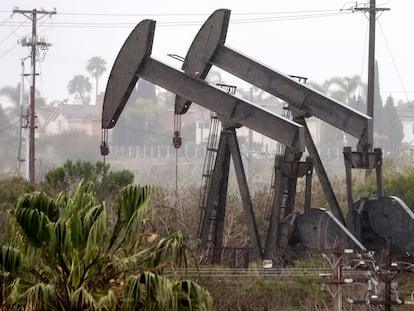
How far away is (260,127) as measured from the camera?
91.2 ft

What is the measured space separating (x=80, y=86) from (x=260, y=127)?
83.8m

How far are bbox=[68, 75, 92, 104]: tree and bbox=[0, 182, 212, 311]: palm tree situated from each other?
91841 mm

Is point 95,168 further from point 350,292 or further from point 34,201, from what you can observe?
point 34,201

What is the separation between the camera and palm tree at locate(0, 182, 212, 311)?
672 inches

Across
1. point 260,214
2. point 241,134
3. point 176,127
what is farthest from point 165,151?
point 176,127

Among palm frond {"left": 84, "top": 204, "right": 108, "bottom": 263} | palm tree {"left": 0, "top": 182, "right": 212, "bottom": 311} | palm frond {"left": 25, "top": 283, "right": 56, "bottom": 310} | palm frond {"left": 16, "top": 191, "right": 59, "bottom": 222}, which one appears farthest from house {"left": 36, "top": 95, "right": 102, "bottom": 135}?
palm frond {"left": 25, "top": 283, "right": 56, "bottom": 310}

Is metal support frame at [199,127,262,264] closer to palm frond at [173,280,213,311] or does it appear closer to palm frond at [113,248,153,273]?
palm frond at [113,248,153,273]

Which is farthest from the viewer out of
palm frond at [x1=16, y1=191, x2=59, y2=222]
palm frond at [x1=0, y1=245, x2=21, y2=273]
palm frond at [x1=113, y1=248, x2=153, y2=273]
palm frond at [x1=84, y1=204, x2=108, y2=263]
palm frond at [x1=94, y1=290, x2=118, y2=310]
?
palm frond at [x1=16, y1=191, x2=59, y2=222]

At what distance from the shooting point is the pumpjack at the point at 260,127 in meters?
28.2

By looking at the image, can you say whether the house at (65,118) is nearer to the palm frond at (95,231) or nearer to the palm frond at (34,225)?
the palm frond at (34,225)

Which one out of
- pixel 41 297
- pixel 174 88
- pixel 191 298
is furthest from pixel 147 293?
pixel 174 88

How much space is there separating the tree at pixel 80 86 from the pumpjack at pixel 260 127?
81.0 m

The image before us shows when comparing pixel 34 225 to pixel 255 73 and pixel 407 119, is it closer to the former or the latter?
pixel 255 73

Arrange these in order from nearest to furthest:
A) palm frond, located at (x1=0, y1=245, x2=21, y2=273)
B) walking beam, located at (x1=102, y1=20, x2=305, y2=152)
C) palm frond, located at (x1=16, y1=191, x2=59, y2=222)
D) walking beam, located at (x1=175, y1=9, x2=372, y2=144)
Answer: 1. palm frond, located at (x1=0, y1=245, x2=21, y2=273)
2. palm frond, located at (x1=16, y1=191, x2=59, y2=222)
3. walking beam, located at (x1=102, y1=20, x2=305, y2=152)
4. walking beam, located at (x1=175, y1=9, x2=372, y2=144)
